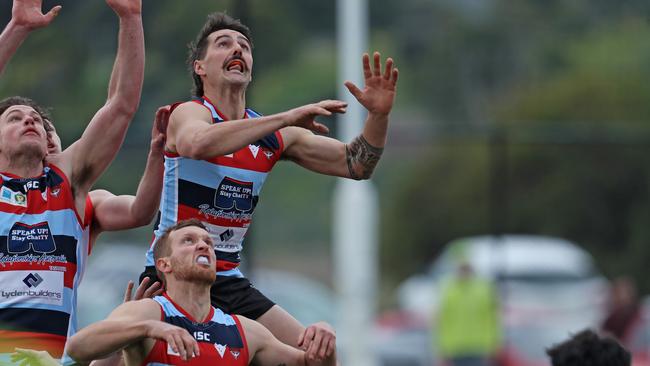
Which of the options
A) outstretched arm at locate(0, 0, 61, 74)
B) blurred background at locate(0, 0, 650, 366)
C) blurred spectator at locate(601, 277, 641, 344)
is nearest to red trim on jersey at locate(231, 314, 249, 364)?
outstretched arm at locate(0, 0, 61, 74)

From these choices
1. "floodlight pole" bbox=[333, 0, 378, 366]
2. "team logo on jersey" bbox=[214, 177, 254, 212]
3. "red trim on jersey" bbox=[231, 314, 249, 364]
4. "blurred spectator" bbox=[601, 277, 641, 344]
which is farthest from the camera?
"floodlight pole" bbox=[333, 0, 378, 366]

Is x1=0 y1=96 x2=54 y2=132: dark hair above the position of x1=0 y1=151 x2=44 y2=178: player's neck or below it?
above

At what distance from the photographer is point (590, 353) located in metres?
6.34

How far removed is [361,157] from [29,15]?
1779 mm

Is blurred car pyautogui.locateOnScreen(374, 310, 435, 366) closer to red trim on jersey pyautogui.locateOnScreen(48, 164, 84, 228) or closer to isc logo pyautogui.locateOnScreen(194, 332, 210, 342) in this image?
red trim on jersey pyautogui.locateOnScreen(48, 164, 84, 228)

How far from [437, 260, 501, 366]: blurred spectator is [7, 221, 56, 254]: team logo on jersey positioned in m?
10.1

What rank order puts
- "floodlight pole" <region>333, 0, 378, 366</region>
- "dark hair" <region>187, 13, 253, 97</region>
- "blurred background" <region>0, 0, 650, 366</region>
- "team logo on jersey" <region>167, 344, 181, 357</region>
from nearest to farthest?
"team logo on jersey" <region>167, 344, 181, 357</region>, "dark hair" <region>187, 13, 253, 97</region>, "floodlight pole" <region>333, 0, 378, 366</region>, "blurred background" <region>0, 0, 650, 366</region>

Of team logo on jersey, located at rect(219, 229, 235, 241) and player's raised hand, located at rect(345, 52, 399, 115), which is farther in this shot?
team logo on jersey, located at rect(219, 229, 235, 241)

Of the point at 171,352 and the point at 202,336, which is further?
the point at 202,336

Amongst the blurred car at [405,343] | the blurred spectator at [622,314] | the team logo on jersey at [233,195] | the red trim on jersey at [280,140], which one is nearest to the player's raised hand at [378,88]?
the red trim on jersey at [280,140]

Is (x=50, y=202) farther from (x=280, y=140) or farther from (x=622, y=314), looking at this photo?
(x=622, y=314)

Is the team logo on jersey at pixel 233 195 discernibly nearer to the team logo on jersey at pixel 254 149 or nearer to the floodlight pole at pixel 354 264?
the team logo on jersey at pixel 254 149

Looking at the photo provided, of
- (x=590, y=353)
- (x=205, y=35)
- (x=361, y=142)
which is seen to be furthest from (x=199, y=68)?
(x=590, y=353)

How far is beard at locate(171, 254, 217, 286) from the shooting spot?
21.1 feet
